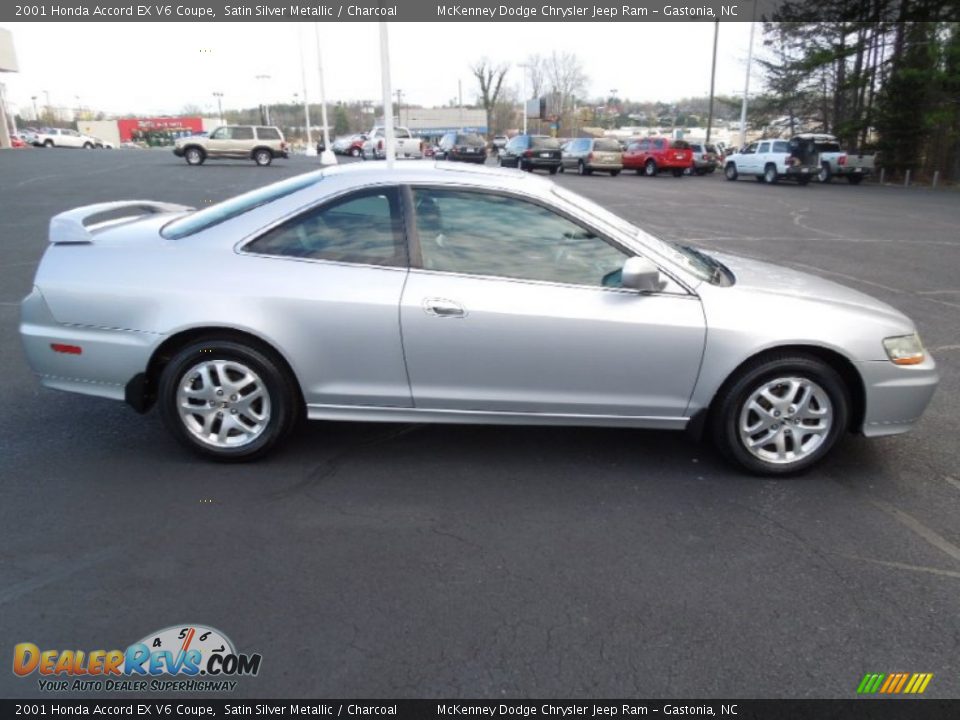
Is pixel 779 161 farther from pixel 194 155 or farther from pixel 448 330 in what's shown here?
pixel 448 330

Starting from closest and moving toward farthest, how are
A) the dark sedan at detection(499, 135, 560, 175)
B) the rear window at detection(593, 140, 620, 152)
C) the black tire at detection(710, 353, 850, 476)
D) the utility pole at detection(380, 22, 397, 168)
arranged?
the black tire at detection(710, 353, 850, 476), the utility pole at detection(380, 22, 397, 168), the rear window at detection(593, 140, 620, 152), the dark sedan at detection(499, 135, 560, 175)

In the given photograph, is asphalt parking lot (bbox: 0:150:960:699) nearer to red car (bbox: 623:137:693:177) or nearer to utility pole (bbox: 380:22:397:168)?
utility pole (bbox: 380:22:397:168)

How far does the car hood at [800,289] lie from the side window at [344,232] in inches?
73.3

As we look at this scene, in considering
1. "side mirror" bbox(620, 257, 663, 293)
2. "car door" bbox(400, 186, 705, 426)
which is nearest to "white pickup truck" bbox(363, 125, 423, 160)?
"car door" bbox(400, 186, 705, 426)

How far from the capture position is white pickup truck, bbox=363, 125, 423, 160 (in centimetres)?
3528

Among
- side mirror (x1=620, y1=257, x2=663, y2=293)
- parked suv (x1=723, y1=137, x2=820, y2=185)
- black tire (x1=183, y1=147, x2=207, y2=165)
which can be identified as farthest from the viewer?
black tire (x1=183, y1=147, x2=207, y2=165)

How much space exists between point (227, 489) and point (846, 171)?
30.0 meters

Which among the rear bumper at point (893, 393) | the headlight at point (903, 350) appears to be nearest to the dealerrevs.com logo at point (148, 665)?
the rear bumper at point (893, 393)

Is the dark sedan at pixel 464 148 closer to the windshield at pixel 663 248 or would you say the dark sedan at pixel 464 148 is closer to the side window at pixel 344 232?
the windshield at pixel 663 248

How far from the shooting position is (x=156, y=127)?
102625 mm

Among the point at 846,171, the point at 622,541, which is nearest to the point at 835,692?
the point at 622,541

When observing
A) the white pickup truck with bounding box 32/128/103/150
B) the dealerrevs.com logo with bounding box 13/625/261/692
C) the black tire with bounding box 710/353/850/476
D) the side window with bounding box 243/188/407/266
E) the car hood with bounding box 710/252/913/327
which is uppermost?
the white pickup truck with bounding box 32/128/103/150

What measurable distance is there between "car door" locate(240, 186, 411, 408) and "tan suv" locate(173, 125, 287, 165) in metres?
31.8

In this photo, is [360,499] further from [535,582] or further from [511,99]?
[511,99]
